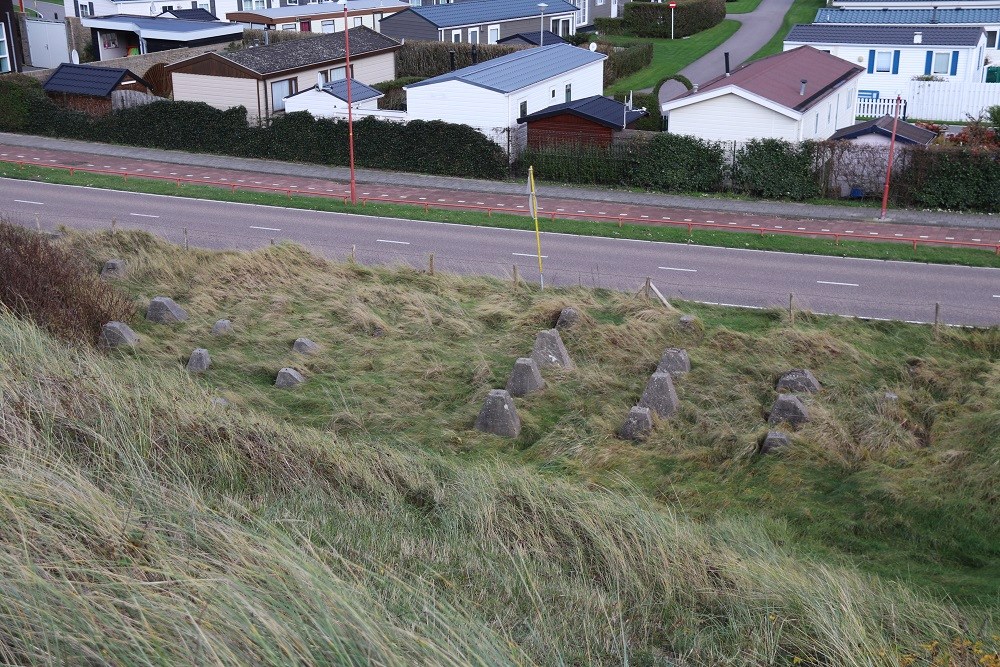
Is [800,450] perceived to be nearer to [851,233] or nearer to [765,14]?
[851,233]

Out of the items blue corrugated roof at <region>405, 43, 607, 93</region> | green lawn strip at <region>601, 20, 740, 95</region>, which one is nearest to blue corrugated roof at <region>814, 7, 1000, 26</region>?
green lawn strip at <region>601, 20, 740, 95</region>

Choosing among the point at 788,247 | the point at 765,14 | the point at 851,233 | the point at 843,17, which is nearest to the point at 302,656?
the point at 788,247

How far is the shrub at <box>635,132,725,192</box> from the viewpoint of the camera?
30531mm

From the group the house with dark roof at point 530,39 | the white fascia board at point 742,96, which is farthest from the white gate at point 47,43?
the white fascia board at point 742,96

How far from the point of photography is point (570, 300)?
19000 millimetres

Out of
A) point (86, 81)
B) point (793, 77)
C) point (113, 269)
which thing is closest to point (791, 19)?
point (793, 77)

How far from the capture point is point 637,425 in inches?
549

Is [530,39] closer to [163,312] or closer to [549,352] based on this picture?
[163,312]

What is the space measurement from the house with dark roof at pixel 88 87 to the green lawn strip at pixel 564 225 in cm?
A: 549

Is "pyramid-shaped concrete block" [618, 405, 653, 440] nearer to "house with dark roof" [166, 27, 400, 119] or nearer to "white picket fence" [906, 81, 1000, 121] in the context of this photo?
"house with dark roof" [166, 27, 400, 119]

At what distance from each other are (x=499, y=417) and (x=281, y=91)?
27.0m

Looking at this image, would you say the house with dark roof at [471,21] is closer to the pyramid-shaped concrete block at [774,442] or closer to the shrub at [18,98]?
the shrub at [18,98]

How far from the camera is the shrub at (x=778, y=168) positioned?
29547mm

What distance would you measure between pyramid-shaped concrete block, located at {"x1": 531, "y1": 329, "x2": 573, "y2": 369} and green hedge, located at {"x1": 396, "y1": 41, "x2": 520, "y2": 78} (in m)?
32.6
